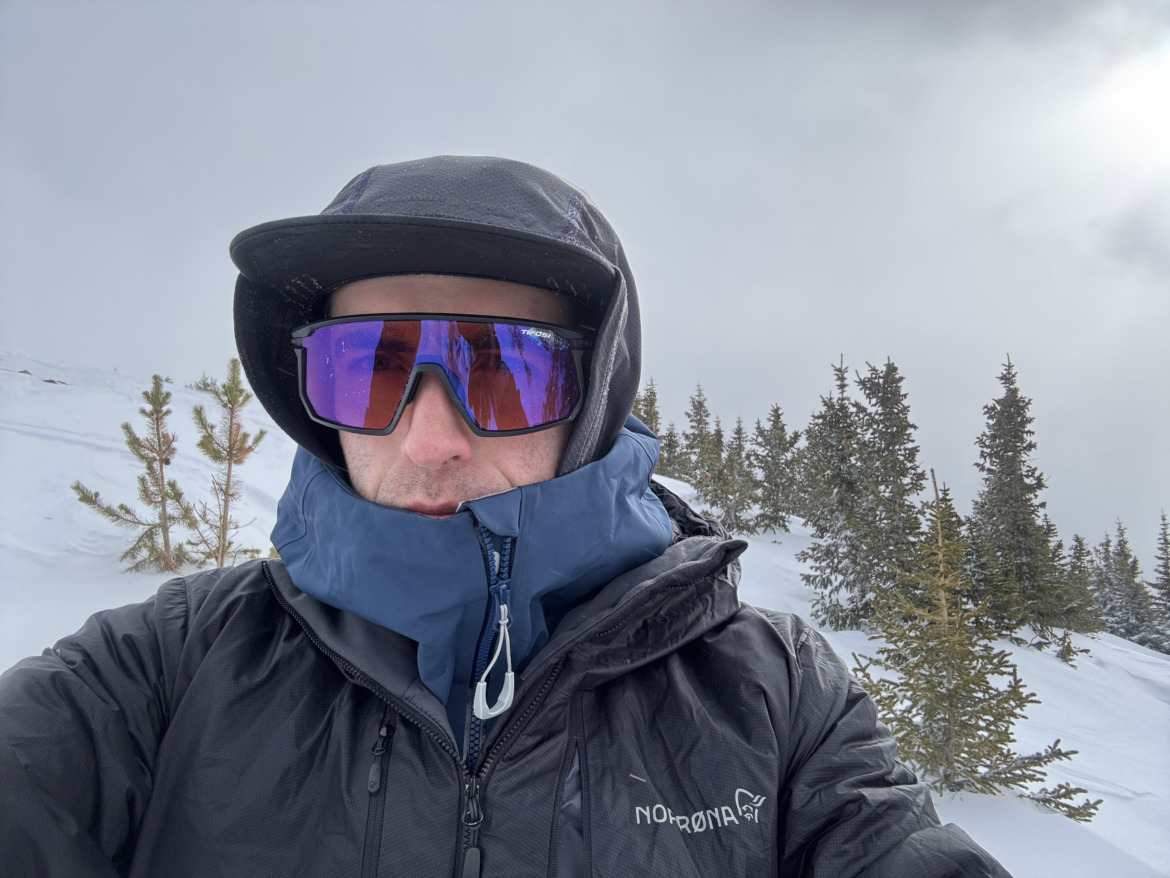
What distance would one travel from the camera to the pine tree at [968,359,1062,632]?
17.4 meters

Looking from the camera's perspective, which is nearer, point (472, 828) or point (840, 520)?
point (472, 828)

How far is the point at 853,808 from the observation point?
153cm

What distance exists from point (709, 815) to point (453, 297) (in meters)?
1.93

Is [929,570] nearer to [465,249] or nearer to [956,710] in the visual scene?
[956,710]

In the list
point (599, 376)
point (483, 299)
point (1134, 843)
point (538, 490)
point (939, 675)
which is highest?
point (483, 299)

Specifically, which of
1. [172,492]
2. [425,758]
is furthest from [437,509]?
[172,492]

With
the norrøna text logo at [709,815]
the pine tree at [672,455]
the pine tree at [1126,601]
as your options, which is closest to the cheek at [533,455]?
the norrøna text logo at [709,815]

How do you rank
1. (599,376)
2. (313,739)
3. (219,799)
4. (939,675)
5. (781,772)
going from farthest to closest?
(939,675) → (599,376) → (781,772) → (313,739) → (219,799)

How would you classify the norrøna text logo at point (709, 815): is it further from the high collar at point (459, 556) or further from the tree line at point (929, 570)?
the tree line at point (929, 570)

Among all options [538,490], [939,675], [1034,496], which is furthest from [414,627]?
[1034,496]

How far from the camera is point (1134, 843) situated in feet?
23.6

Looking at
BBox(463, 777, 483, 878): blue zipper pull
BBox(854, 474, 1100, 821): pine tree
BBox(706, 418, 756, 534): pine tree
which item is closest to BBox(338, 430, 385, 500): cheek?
BBox(463, 777, 483, 878): blue zipper pull

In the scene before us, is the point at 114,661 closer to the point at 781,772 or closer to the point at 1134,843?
the point at 781,772

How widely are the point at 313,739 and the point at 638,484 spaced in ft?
4.43
